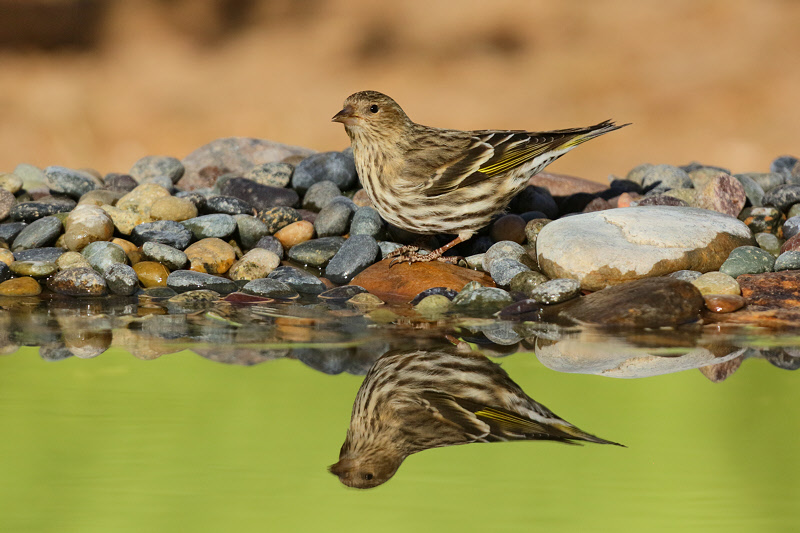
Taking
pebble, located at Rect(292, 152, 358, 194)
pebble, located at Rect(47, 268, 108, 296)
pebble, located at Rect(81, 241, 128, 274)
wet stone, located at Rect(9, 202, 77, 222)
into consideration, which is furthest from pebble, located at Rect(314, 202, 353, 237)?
wet stone, located at Rect(9, 202, 77, 222)

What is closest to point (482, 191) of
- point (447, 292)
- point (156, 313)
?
point (447, 292)

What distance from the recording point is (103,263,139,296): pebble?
5.31 m

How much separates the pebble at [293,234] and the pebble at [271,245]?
173mm

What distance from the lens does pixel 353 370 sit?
3.33 m

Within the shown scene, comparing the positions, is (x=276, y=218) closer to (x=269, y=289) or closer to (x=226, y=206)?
(x=226, y=206)

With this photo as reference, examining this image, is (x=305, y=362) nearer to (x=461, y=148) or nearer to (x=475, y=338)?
(x=475, y=338)

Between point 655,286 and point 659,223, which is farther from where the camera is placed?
point 659,223

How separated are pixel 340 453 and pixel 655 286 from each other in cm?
253

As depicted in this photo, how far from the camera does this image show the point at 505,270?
5523 millimetres

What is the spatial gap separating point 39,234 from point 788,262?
16.1 ft

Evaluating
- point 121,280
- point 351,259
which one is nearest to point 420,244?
point 351,259

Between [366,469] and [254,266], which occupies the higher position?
[254,266]

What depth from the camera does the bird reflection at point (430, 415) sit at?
8.06ft

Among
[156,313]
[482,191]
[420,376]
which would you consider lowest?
[420,376]
